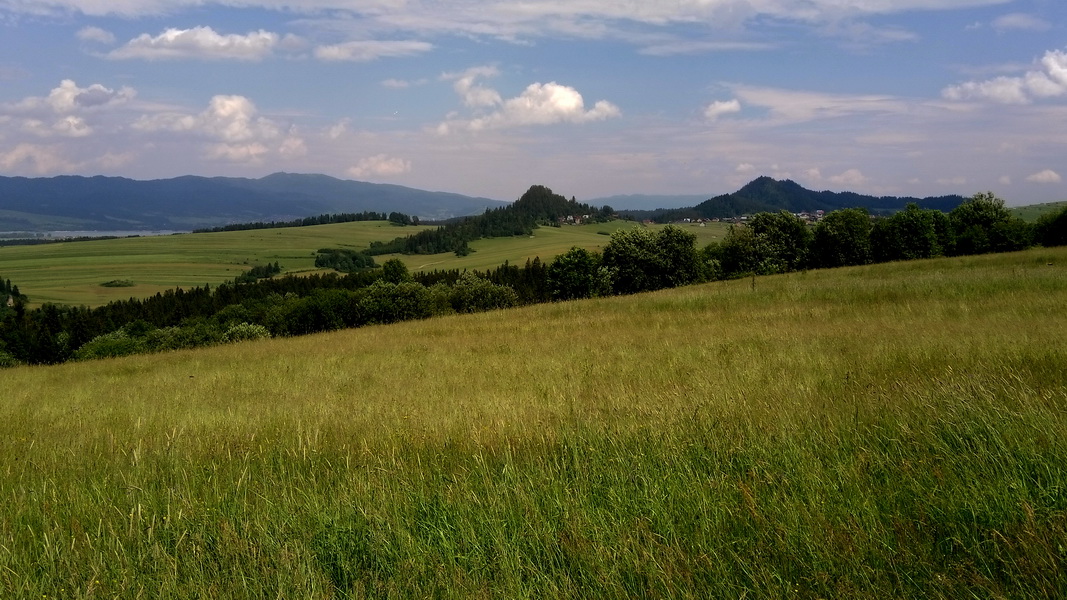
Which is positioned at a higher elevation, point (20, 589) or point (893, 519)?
point (893, 519)

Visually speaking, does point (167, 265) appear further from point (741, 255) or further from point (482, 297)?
point (741, 255)

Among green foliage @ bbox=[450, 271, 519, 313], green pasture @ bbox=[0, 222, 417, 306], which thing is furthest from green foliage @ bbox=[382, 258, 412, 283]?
green pasture @ bbox=[0, 222, 417, 306]

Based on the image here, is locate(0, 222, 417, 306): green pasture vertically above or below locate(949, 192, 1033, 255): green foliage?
below

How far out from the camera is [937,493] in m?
3.70

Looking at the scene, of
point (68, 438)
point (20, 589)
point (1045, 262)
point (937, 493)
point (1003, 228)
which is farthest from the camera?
point (1003, 228)

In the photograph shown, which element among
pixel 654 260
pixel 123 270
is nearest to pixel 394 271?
pixel 654 260

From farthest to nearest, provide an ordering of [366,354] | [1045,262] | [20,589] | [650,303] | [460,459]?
[1045,262] < [650,303] < [366,354] < [460,459] < [20,589]

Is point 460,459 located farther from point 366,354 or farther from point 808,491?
point 366,354

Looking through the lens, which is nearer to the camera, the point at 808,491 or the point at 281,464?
the point at 808,491

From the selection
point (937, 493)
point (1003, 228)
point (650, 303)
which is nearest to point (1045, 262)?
point (650, 303)

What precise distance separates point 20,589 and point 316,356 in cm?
1240

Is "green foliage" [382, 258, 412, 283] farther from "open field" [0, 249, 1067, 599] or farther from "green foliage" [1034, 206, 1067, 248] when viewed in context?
"open field" [0, 249, 1067, 599]

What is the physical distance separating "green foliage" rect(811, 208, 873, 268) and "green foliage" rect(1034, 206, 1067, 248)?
535 inches

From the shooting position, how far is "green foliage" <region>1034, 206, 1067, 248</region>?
5156 centimetres
